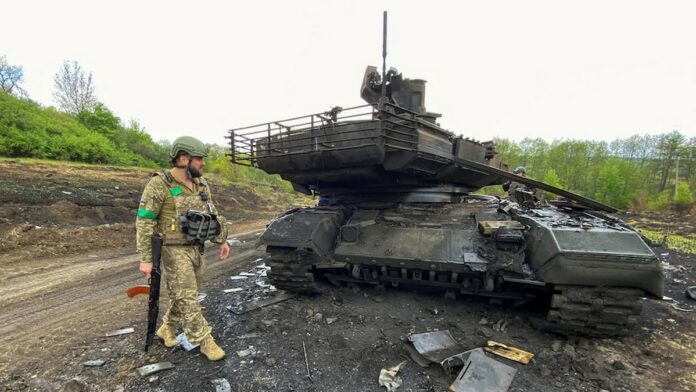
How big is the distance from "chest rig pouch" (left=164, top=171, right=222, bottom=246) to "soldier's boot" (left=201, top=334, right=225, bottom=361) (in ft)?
3.23

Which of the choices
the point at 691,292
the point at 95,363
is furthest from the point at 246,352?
the point at 691,292

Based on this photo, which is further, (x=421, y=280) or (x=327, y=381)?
(x=421, y=280)

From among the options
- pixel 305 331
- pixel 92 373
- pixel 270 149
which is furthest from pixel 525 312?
A: pixel 92 373

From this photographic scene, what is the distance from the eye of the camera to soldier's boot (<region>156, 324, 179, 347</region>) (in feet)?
12.3

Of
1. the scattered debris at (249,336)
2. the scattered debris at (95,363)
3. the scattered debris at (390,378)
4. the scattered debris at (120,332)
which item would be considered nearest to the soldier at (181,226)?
the scattered debris at (249,336)

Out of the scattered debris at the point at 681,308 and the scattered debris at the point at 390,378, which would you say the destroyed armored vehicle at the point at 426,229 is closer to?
the scattered debris at the point at 390,378

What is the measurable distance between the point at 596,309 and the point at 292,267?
3.45 metres

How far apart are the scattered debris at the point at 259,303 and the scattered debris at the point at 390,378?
7.21 ft

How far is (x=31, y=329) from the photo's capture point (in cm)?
418

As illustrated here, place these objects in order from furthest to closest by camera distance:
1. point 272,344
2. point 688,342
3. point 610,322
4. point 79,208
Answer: point 79,208 → point 688,342 → point 272,344 → point 610,322

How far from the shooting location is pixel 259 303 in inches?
198

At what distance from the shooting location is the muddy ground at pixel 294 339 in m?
→ 3.19

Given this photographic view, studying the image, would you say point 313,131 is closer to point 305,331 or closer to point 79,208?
point 305,331

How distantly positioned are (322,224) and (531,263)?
263 centimetres
